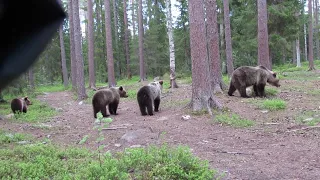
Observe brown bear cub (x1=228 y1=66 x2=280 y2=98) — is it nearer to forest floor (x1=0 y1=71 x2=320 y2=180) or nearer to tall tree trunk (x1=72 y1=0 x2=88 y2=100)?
forest floor (x1=0 y1=71 x2=320 y2=180)

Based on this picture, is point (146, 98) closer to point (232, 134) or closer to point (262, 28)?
point (232, 134)

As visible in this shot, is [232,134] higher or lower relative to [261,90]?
lower

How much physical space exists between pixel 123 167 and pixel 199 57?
6819 mm

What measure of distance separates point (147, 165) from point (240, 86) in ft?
32.7

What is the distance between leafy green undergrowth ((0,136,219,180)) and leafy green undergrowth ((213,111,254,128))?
465 centimetres

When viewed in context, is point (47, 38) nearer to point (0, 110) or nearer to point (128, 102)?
point (128, 102)

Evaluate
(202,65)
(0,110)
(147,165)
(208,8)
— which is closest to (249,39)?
(208,8)

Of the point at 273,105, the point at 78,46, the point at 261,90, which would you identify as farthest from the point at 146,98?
the point at 78,46

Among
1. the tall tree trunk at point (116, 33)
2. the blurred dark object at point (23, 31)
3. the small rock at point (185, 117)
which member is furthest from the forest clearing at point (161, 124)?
the tall tree trunk at point (116, 33)

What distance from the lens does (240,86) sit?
Result: 1451 cm

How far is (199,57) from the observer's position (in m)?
11.4

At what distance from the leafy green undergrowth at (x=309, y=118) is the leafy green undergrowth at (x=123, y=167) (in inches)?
207

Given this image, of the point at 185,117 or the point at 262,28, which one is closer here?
the point at 185,117

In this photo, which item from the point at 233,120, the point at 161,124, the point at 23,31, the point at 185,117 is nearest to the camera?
the point at 23,31
